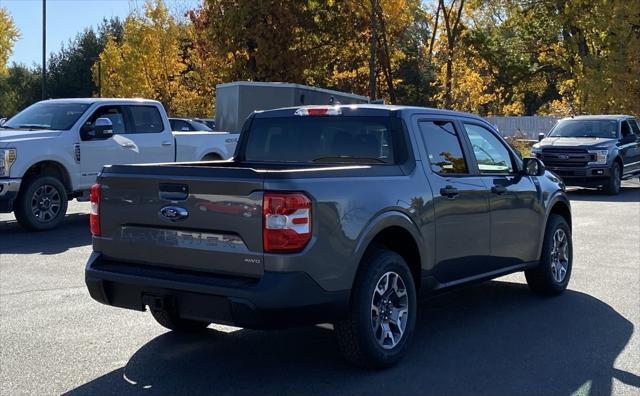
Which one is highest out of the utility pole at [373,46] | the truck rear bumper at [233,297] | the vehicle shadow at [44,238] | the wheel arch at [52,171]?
the utility pole at [373,46]

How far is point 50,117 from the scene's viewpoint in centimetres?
1273

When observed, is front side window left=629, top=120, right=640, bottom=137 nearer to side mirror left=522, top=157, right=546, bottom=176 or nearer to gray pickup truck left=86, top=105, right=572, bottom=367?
side mirror left=522, top=157, right=546, bottom=176

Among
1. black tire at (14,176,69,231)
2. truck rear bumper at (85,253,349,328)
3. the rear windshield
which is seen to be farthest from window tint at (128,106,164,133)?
truck rear bumper at (85,253,349,328)

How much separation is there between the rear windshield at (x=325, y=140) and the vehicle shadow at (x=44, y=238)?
4.71 m

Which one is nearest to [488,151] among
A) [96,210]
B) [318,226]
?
[318,226]

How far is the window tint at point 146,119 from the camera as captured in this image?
13.4m

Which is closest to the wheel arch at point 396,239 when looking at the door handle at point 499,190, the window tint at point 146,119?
the door handle at point 499,190

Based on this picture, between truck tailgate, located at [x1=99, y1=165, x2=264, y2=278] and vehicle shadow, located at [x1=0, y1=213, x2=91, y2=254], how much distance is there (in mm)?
5228

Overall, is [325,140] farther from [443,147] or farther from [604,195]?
[604,195]

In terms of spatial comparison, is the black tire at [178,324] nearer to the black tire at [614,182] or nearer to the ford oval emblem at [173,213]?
the ford oval emblem at [173,213]

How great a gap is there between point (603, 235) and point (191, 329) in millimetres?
8107

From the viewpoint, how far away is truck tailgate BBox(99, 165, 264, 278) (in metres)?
4.84

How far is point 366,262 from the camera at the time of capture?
532 centimetres

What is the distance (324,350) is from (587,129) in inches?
656
